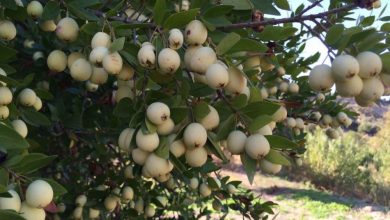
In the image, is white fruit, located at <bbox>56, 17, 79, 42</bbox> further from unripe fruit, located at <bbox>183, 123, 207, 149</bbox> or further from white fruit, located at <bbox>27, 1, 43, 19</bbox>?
unripe fruit, located at <bbox>183, 123, 207, 149</bbox>

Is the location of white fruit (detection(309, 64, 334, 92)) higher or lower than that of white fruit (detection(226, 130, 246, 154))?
higher

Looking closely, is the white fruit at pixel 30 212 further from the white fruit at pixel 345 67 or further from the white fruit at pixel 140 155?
the white fruit at pixel 345 67

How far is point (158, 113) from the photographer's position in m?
0.96

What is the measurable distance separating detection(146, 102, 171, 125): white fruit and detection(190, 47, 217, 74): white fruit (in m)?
0.10

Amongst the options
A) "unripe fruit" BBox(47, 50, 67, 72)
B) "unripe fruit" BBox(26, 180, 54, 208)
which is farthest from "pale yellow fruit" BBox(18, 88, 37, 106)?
"unripe fruit" BBox(26, 180, 54, 208)

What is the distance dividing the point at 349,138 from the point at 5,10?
38.0 feet

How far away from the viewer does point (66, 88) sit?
217cm

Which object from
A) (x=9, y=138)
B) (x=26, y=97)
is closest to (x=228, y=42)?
(x=9, y=138)

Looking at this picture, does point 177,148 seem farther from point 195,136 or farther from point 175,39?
point 175,39

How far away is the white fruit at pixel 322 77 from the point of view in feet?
2.82

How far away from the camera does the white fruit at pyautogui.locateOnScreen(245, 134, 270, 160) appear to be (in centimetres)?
93

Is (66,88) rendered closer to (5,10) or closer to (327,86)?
(5,10)

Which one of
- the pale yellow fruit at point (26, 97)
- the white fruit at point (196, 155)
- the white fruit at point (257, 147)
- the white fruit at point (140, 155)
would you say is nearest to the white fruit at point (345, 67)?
the white fruit at point (257, 147)

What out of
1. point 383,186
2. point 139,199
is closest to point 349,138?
point 383,186
